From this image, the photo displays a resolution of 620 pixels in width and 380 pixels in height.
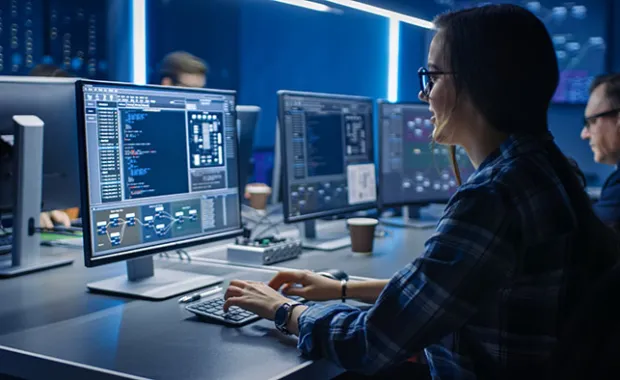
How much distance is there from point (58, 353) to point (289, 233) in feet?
4.66

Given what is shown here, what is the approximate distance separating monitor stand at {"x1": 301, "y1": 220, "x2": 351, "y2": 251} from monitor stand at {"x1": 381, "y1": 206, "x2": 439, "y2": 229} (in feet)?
1.31

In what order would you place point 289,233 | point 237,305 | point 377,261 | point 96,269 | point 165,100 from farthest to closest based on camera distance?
point 289,233
point 377,261
point 96,269
point 165,100
point 237,305

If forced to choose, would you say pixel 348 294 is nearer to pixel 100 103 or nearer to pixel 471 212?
pixel 471 212

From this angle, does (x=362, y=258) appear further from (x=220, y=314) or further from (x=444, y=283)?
(x=444, y=283)

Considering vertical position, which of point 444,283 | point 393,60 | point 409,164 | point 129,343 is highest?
point 393,60

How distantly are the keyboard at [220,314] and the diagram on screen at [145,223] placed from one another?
0.79 feet

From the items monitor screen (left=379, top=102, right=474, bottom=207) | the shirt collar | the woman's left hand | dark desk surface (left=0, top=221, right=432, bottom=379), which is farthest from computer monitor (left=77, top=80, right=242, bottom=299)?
monitor screen (left=379, top=102, right=474, bottom=207)

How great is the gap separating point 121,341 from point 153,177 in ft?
1.57

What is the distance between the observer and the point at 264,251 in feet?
6.45

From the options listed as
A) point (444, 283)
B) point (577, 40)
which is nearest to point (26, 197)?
point (444, 283)

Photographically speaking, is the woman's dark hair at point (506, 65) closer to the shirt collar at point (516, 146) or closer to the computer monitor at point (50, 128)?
the shirt collar at point (516, 146)

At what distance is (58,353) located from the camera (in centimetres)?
117

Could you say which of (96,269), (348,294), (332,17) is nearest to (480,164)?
(348,294)

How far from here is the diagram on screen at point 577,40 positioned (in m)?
4.53
